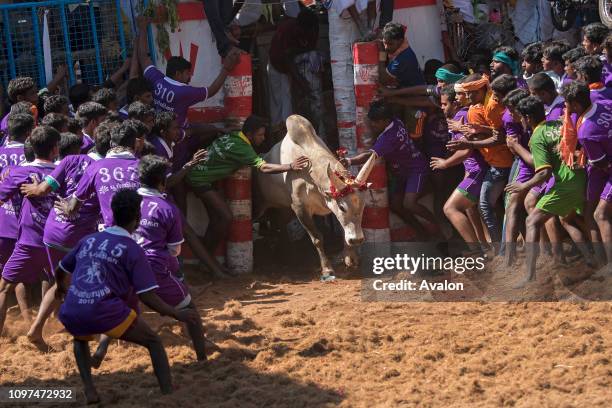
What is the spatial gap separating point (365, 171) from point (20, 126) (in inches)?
135

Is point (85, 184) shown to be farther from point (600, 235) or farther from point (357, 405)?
point (600, 235)

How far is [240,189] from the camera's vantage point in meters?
11.8

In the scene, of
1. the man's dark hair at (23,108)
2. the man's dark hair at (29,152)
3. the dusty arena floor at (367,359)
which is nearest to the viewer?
the dusty arena floor at (367,359)

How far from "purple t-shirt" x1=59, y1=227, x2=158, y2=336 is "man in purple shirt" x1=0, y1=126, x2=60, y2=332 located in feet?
6.54

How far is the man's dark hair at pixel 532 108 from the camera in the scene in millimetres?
9648

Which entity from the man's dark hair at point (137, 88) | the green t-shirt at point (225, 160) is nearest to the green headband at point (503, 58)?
the green t-shirt at point (225, 160)

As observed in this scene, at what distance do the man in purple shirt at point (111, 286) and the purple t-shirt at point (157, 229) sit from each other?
708 mm

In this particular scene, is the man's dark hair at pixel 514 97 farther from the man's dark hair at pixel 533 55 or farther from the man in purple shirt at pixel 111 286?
the man in purple shirt at pixel 111 286

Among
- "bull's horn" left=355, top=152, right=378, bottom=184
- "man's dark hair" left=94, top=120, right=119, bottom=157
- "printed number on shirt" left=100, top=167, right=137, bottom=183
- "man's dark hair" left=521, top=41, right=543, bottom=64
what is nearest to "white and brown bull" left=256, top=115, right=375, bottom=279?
"bull's horn" left=355, top=152, right=378, bottom=184

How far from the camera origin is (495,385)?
7336 millimetres

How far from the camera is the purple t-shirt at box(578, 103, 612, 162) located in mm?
9297

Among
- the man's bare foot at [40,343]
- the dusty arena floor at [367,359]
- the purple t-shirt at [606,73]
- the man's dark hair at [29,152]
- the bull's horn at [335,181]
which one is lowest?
the dusty arena floor at [367,359]

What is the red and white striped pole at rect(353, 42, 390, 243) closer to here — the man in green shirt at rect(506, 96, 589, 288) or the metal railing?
the man in green shirt at rect(506, 96, 589, 288)

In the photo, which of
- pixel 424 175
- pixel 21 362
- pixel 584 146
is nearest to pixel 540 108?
pixel 584 146
